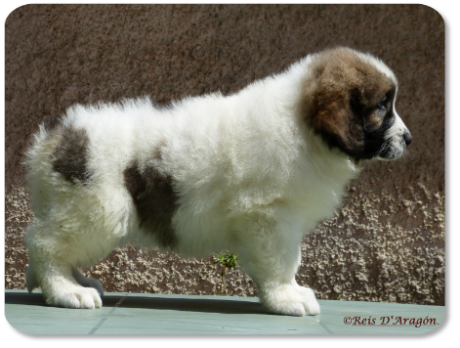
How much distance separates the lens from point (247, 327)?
3.45 m

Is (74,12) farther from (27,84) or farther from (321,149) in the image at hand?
(321,149)

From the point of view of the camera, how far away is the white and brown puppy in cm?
395

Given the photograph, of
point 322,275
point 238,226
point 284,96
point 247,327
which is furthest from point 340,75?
point 322,275

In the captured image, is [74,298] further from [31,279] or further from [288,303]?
[288,303]

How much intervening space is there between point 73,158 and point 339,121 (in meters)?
1.72

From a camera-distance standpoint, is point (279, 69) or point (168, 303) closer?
point (168, 303)

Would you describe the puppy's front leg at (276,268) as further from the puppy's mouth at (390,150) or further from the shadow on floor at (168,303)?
the puppy's mouth at (390,150)

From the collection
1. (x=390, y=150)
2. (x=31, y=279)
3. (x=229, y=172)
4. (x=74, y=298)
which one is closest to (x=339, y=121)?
(x=390, y=150)

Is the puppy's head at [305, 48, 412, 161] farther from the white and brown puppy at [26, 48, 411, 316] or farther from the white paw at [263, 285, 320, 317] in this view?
the white paw at [263, 285, 320, 317]

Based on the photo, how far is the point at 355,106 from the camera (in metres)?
4.00

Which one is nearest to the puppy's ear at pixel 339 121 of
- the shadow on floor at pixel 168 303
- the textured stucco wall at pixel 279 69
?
the shadow on floor at pixel 168 303

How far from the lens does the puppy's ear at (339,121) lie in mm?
3909

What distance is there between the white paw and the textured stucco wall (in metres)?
1.97

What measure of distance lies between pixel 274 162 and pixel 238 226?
→ 48 cm
